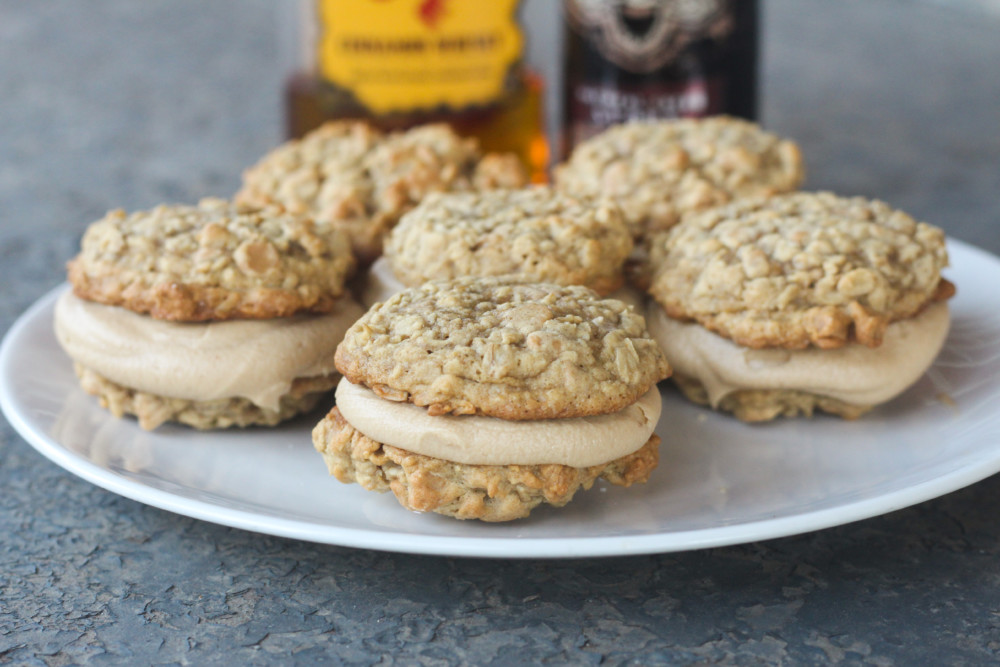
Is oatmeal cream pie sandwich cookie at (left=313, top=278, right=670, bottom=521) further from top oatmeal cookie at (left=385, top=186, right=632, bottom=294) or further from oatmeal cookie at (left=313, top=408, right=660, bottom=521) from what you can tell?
top oatmeal cookie at (left=385, top=186, right=632, bottom=294)

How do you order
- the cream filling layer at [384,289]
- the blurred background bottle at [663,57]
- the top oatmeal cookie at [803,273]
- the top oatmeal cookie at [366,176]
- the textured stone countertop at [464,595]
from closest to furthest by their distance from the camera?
the textured stone countertop at [464,595] < the top oatmeal cookie at [803,273] < the cream filling layer at [384,289] < the top oatmeal cookie at [366,176] < the blurred background bottle at [663,57]

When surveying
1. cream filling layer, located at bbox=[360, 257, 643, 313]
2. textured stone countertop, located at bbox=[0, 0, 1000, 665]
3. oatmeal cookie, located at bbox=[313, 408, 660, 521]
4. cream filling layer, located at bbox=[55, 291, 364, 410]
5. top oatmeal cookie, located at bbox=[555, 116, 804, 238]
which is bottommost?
textured stone countertop, located at bbox=[0, 0, 1000, 665]

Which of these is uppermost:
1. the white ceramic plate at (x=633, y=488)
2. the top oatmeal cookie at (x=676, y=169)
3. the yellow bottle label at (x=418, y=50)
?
the yellow bottle label at (x=418, y=50)

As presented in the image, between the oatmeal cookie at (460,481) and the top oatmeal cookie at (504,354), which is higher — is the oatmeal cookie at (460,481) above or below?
below

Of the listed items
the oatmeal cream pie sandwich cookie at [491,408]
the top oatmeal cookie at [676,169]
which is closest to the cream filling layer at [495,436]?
the oatmeal cream pie sandwich cookie at [491,408]

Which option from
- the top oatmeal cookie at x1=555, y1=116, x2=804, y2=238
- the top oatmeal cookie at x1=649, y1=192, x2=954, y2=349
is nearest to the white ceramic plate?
the top oatmeal cookie at x1=649, y1=192, x2=954, y2=349

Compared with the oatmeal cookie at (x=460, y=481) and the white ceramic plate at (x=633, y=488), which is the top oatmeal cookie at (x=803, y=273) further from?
the oatmeal cookie at (x=460, y=481)

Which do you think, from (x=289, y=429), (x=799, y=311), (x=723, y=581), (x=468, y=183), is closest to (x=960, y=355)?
(x=799, y=311)
